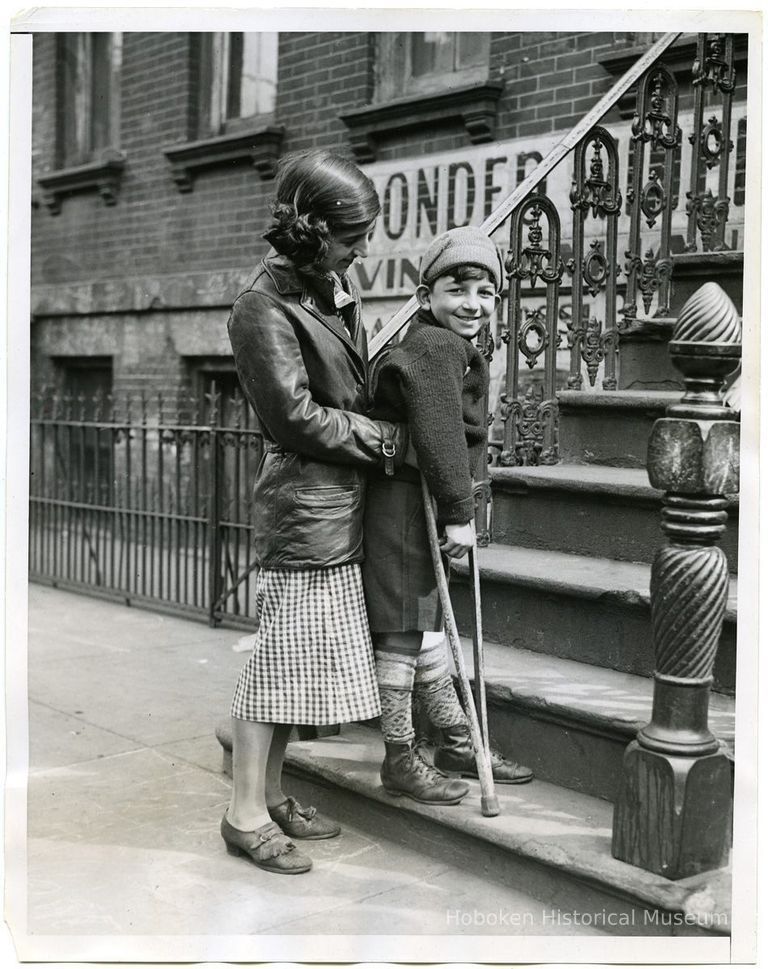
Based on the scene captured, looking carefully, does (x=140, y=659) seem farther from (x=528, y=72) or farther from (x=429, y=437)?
(x=528, y=72)

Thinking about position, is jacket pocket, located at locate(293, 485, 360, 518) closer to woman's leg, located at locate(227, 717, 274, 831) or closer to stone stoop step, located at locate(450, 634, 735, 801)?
woman's leg, located at locate(227, 717, 274, 831)

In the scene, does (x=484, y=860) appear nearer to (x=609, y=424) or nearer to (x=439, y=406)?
(x=439, y=406)

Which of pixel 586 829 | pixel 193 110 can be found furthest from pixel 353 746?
pixel 193 110

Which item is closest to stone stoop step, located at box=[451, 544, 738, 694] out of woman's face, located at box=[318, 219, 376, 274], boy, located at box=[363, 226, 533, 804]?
boy, located at box=[363, 226, 533, 804]

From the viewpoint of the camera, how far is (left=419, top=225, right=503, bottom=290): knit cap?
276cm

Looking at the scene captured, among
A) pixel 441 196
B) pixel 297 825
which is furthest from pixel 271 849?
pixel 441 196

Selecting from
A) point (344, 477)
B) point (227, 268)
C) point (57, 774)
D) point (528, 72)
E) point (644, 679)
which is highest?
point (528, 72)

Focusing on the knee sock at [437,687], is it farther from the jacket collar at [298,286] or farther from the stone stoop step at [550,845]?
the jacket collar at [298,286]

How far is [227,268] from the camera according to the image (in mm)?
8406

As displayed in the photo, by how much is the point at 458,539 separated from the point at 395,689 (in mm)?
481

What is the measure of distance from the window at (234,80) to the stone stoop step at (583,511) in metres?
5.37

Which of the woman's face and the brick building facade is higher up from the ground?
the brick building facade

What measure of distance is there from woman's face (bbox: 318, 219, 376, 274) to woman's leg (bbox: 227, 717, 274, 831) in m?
1.28

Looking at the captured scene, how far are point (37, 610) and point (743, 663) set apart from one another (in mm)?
5554
